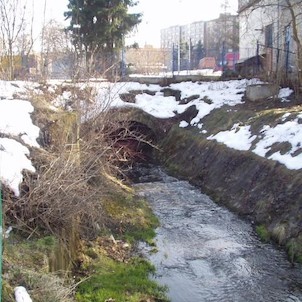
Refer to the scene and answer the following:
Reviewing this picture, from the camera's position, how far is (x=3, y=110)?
934 centimetres

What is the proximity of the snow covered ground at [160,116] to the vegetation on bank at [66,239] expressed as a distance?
1.05 feet

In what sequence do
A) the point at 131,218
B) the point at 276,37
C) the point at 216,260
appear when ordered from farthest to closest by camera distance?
the point at 276,37
the point at 131,218
the point at 216,260

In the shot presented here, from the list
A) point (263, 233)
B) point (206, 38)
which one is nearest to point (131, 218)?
point (263, 233)

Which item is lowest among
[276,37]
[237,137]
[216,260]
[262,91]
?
[216,260]

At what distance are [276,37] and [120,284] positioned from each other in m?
17.3

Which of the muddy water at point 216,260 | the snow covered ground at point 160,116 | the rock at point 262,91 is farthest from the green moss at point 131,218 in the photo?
the rock at point 262,91

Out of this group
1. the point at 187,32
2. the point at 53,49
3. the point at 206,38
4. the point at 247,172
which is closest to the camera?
the point at 247,172

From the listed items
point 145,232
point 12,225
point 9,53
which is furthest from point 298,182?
point 9,53

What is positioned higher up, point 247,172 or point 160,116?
point 160,116

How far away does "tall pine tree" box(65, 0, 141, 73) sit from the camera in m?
25.9

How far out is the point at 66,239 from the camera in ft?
22.9

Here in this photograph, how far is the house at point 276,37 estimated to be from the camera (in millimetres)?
17641

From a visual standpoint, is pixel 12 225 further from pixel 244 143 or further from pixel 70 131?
pixel 244 143

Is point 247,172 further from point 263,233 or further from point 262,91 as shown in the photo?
point 262,91
